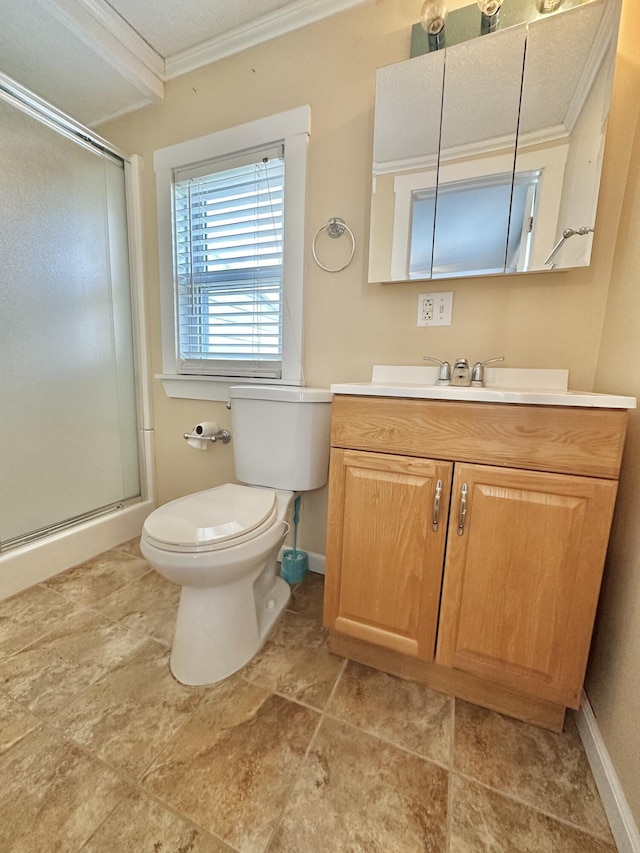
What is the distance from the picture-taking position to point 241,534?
939 millimetres

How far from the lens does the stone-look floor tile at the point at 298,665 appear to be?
966 mm

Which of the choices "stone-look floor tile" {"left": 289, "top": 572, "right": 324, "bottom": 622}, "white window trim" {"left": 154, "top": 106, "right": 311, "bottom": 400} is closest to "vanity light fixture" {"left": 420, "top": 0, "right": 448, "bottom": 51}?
"white window trim" {"left": 154, "top": 106, "right": 311, "bottom": 400}

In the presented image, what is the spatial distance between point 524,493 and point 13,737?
1.33 metres

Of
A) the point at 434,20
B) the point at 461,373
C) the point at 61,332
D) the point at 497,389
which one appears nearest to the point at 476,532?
the point at 497,389

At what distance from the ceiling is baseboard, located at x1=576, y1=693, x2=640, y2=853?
2296 millimetres

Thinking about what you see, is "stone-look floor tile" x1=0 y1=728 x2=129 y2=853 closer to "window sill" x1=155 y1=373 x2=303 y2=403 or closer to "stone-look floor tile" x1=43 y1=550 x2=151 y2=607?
"stone-look floor tile" x1=43 y1=550 x2=151 y2=607

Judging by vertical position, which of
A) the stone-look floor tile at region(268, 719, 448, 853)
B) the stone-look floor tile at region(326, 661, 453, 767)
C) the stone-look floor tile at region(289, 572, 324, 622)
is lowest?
the stone-look floor tile at region(289, 572, 324, 622)

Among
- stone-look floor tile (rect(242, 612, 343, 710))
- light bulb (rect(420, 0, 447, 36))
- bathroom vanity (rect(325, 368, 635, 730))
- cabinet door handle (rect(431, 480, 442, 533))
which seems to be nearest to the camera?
bathroom vanity (rect(325, 368, 635, 730))

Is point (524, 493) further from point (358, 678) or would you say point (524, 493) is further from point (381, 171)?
point (381, 171)

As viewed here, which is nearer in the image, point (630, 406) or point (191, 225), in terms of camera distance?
point (630, 406)

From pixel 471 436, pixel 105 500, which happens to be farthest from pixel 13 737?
pixel 471 436

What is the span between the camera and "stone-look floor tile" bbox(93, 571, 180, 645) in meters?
1.20

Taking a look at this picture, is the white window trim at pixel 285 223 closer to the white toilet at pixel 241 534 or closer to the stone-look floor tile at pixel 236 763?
the white toilet at pixel 241 534

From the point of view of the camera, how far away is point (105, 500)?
173 cm
